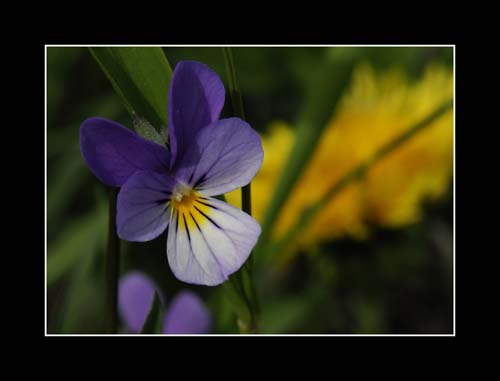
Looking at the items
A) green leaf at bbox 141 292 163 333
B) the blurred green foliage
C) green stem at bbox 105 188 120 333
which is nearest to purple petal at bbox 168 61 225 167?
green stem at bbox 105 188 120 333

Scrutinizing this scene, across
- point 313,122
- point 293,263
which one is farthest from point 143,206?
point 293,263

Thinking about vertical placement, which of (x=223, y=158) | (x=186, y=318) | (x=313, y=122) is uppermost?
(x=313, y=122)

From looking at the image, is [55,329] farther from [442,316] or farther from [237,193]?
[442,316]

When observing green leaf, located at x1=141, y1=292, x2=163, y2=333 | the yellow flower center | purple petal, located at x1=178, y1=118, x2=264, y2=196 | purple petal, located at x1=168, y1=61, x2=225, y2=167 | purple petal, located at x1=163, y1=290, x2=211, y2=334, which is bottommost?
purple petal, located at x1=163, y1=290, x2=211, y2=334

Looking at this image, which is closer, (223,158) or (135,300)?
(223,158)

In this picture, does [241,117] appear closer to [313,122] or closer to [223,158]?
[223,158]

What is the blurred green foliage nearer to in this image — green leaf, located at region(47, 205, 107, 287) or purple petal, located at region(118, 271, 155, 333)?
green leaf, located at region(47, 205, 107, 287)
